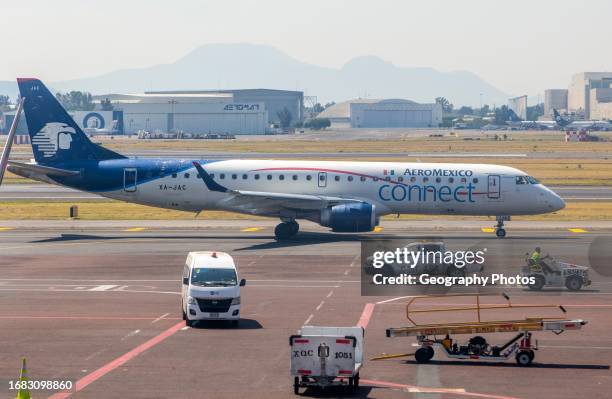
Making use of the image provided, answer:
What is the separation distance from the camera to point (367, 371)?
26.8 meters

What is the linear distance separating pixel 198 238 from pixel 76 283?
16.2m

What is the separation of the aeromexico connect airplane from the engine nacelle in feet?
0.58

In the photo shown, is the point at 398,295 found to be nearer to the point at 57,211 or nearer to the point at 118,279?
the point at 118,279

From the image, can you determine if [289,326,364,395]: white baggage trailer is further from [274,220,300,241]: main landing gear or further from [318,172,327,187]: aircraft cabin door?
[318,172,327,187]: aircraft cabin door

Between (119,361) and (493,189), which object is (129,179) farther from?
(119,361)

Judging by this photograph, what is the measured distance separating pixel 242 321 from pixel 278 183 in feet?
82.2

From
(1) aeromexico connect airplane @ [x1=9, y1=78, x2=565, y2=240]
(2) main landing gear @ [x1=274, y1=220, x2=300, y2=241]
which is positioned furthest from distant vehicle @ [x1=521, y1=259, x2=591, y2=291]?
(2) main landing gear @ [x1=274, y1=220, x2=300, y2=241]

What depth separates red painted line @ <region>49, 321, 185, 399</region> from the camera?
2466 centimetres

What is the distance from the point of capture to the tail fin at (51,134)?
197 ft

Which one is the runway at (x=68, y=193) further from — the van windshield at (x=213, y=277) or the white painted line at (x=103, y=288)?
→ the van windshield at (x=213, y=277)

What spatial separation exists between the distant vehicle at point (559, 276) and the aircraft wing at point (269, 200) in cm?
1778

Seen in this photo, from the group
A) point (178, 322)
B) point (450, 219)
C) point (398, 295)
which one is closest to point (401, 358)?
point (178, 322)

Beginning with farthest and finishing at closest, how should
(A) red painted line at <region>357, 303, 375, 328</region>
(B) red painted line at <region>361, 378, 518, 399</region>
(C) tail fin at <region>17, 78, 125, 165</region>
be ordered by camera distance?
(C) tail fin at <region>17, 78, 125, 165</region> → (A) red painted line at <region>357, 303, 375, 328</region> → (B) red painted line at <region>361, 378, 518, 399</region>

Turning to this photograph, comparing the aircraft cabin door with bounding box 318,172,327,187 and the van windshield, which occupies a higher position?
the aircraft cabin door with bounding box 318,172,327,187
